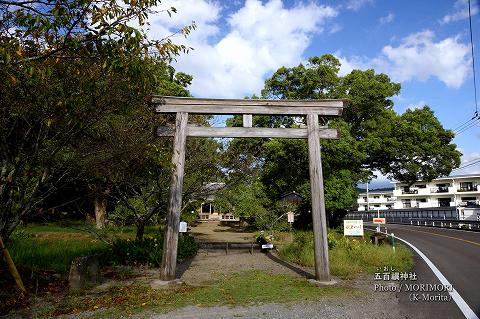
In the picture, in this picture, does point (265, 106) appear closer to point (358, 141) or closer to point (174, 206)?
point (174, 206)

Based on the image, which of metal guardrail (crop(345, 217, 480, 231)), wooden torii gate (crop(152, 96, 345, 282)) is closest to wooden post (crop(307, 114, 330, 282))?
wooden torii gate (crop(152, 96, 345, 282))

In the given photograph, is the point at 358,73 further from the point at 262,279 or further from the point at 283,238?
the point at 262,279

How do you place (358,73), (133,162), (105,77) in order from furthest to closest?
(358,73) < (133,162) < (105,77)

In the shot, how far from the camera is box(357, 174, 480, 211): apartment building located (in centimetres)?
5478

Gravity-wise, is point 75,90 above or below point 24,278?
above

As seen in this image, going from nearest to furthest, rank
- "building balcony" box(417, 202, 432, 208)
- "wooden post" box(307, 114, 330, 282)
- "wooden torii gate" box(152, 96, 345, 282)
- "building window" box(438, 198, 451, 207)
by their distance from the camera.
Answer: "wooden post" box(307, 114, 330, 282) → "wooden torii gate" box(152, 96, 345, 282) → "building window" box(438, 198, 451, 207) → "building balcony" box(417, 202, 432, 208)

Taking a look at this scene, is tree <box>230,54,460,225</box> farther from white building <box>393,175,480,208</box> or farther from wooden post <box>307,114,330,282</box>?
white building <box>393,175,480,208</box>

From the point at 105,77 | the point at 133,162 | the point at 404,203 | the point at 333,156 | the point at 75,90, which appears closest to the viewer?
the point at 75,90

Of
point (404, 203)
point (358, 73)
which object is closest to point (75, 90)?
point (358, 73)

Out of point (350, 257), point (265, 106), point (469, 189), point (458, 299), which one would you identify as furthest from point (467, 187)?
point (265, 106)

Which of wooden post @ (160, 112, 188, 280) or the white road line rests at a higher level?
wooden post @ (160, 112, 188, 280)

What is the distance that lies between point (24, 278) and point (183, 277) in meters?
3.85

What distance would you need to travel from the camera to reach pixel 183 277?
9.54m

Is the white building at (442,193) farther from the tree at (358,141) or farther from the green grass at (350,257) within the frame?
the green grass at (350,257)
